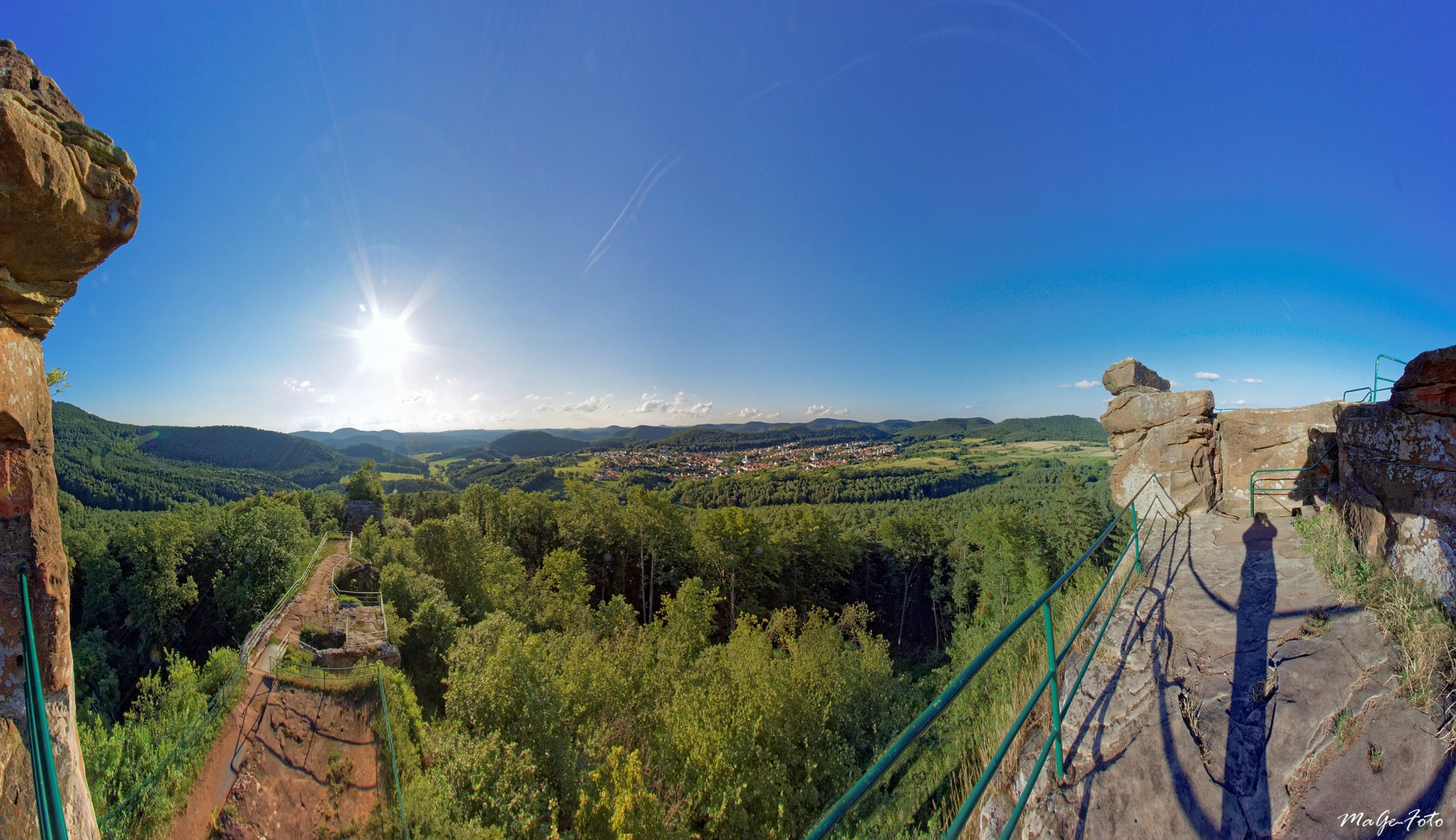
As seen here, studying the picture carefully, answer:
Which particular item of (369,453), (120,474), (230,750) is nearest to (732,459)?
(120,474)

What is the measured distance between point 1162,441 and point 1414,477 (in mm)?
3348

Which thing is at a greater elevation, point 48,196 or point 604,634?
point 48,196

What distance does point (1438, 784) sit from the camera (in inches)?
98.1

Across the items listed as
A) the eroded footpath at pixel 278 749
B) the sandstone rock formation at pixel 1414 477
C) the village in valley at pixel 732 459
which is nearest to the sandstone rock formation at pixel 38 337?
the sandstone rock formation at pixel 1414 477

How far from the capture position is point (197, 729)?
38.7 feet

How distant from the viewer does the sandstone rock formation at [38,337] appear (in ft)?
7.89

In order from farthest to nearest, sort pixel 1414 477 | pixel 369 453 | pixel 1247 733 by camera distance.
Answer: pixel 369 453, pixel 1414 477, pixel 1247 733

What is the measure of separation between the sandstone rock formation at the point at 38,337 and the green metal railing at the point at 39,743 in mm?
39

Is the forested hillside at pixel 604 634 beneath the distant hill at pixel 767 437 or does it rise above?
beneath

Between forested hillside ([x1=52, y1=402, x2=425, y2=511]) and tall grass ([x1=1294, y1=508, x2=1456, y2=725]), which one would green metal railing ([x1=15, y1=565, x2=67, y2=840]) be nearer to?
tall grass ([x1=1294, y1=508, x2=1456, y2=725])

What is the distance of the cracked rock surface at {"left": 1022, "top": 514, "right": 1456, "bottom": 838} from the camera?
257 centimetres

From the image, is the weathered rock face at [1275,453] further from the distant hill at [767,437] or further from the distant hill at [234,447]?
the distant hill at [767,437]

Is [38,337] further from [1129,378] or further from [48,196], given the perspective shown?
[1129,378]

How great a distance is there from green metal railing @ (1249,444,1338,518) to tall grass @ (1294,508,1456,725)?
1374mm
